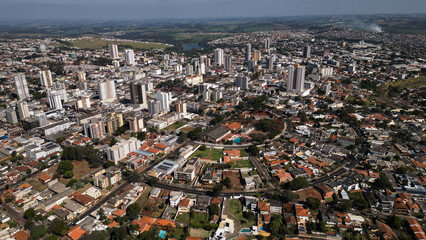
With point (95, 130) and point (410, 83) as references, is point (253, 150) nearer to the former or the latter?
point (95, 130)

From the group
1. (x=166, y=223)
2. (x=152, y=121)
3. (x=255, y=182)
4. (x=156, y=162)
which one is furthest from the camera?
(x=152, y=121)

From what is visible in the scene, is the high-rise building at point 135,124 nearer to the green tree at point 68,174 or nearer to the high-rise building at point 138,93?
the high-rise building at point 138,93

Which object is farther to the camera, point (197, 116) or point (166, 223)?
point (197, 116)

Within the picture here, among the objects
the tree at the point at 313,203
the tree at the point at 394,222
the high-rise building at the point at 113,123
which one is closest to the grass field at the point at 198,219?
the tree at the point at 313,203

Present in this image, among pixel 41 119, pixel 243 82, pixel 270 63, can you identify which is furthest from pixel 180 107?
pixel 270 63

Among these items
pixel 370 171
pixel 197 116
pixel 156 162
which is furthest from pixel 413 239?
pixel 197 116

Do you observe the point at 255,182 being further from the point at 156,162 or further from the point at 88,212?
the point at 88,212
